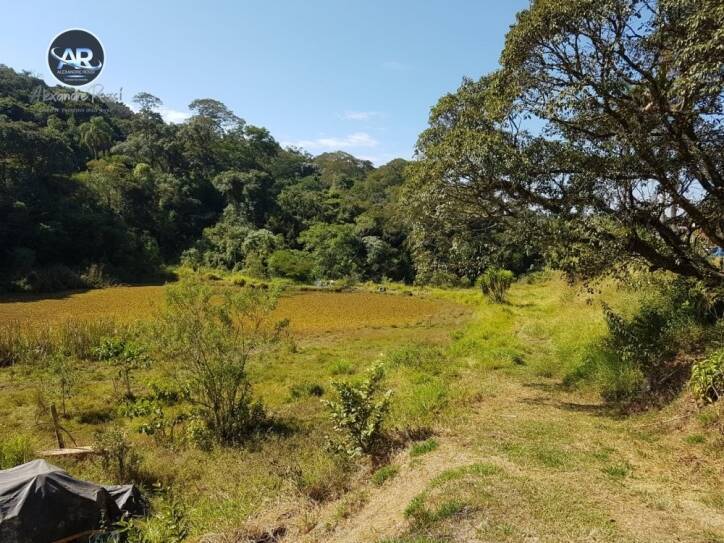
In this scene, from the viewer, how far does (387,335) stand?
19.2 metres

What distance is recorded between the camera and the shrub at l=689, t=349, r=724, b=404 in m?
5.46

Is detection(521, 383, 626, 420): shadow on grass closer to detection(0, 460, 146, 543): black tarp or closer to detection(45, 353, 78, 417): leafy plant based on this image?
detection(0, 460, 146, 543): black tarp

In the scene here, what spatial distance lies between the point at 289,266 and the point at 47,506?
36.0 m

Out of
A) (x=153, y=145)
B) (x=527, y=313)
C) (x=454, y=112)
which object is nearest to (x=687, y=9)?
(x=454, y=112)

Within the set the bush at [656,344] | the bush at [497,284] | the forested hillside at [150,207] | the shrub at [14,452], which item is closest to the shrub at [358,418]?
the bush at [656,344]

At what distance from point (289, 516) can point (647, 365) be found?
19.8 ft

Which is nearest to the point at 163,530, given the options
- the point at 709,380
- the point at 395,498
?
the point at 395,498

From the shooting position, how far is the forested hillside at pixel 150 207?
35.2 meters

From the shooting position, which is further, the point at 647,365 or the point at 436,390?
the point at 436,390

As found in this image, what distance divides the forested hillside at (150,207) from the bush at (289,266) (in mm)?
103

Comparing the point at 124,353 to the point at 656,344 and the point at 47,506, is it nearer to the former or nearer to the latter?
the point at 47,506

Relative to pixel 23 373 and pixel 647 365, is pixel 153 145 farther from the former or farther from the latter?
pixel 647 365

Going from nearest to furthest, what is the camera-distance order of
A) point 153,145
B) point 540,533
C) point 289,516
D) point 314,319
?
point 540,533, point 289,516, point 314,319, point 153,145

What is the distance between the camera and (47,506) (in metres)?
4.98
